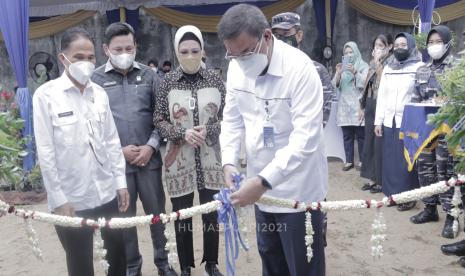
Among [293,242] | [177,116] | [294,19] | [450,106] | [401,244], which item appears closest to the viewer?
[293,242]

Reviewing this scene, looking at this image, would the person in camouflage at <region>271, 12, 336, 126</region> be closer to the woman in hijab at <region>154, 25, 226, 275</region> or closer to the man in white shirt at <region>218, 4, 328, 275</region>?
the woman in hijab at <region>154, 25, 226, 275</region>

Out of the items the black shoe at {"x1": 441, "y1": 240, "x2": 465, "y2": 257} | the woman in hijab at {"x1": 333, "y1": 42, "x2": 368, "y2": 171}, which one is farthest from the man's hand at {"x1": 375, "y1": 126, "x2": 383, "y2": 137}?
the black shoe at {"x1": 441, "y1": 240, "x2": 465, "y2": 257}

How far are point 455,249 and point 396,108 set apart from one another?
1.65 metres

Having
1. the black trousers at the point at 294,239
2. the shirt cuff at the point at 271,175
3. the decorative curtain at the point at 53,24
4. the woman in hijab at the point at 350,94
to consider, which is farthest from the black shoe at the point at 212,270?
the decorative curtain at the point at 53,24

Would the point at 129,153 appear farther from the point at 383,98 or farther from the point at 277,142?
the point at 383,98

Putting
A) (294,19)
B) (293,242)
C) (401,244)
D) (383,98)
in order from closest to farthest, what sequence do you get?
(293,242) < (294,19) < (401,244) < (383,98)

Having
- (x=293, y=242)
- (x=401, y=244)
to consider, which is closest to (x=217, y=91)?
(x=293, y=242)

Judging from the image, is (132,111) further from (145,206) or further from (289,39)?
(289,39)

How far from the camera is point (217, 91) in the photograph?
126 inches

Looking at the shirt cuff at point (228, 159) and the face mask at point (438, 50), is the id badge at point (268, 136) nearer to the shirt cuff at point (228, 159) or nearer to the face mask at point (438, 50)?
the shirt cuff at point (228, 159)

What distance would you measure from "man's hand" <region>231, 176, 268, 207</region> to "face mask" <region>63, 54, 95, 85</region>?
1.14 m

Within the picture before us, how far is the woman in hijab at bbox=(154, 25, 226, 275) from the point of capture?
3117 millimetres

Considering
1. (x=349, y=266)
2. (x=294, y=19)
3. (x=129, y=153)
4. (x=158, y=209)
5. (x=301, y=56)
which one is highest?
(x=294, y=19)

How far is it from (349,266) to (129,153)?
6.26 ft
